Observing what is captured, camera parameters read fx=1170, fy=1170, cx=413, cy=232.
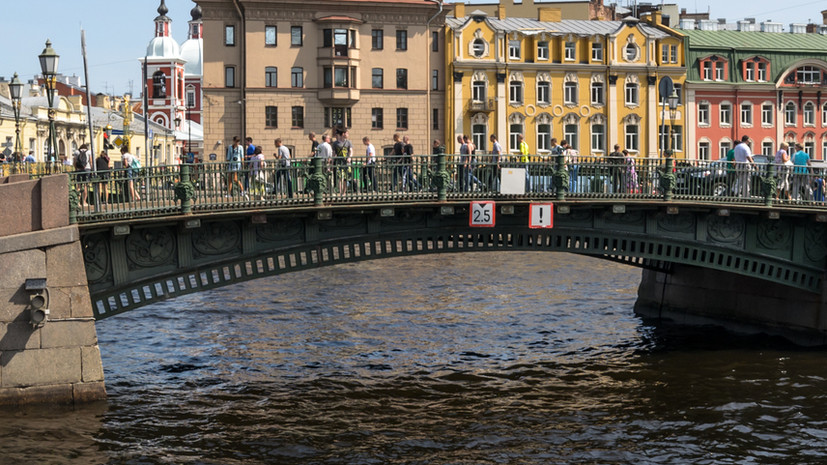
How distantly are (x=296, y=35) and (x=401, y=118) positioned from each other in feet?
26.9

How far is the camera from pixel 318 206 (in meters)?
22.5

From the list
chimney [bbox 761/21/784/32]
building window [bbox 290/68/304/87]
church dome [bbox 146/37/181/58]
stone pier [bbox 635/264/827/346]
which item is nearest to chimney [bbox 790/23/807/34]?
chimney [bbox 761/21/784/32]

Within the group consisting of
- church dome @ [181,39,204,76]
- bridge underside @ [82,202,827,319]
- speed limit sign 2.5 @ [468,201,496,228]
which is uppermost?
church dome @ [181,39,204,76]

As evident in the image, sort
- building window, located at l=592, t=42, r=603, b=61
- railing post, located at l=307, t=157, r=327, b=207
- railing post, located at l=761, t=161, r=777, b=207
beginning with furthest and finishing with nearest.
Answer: building window, located at l=592, t=42, r=603, b=61, railing post, located at l=761, t=161, r=777, b=207, railing post, located at l=307, t=157, r=327, b=207

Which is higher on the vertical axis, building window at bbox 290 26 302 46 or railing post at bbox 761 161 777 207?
building window at bbox 290 26 302 46

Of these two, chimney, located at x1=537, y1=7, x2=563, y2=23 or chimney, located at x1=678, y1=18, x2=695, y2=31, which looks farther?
chimney, located at x1=678, y1=18, x2=695, y2=31

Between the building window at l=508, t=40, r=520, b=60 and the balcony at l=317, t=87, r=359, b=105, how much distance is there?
433 inches

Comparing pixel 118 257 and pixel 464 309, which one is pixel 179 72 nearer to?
pixel 464 309

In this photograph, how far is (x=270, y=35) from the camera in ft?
224

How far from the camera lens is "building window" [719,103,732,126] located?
78.5 m

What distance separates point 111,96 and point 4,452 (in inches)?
4711

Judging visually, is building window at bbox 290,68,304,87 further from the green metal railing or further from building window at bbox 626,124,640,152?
the green metal railing

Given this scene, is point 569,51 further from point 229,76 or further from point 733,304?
point 733,304

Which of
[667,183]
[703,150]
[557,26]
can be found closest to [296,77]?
[557,26]
